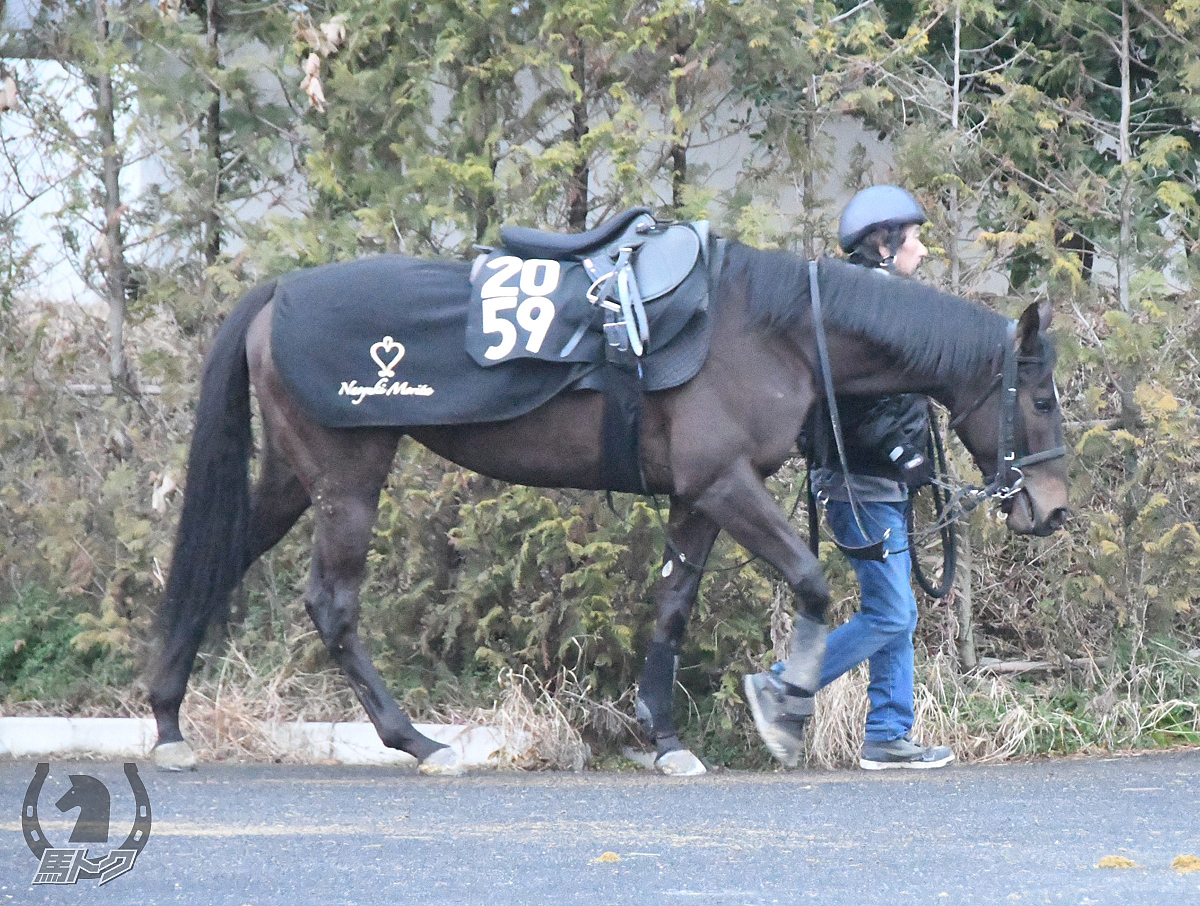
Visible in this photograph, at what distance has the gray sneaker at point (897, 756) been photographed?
596 cm

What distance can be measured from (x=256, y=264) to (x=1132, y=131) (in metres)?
4.48

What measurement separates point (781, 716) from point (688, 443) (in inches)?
39.4

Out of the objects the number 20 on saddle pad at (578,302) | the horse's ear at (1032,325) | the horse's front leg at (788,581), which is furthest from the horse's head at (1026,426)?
the number 20 on saddle pad at (578,302)

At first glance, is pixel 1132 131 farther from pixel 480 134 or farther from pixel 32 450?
pixel 32 450

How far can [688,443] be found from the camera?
5309 millimetres

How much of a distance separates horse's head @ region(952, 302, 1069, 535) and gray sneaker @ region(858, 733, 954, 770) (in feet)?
3.35

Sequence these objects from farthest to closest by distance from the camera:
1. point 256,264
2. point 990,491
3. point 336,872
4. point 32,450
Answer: point 32,450, point 256,264, point 990,491, point 336,872

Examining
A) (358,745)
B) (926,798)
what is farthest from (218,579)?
(926,798)

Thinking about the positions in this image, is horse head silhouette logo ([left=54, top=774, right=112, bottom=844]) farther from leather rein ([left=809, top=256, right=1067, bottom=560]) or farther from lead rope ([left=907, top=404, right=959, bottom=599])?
lead rope ([left=907, top=404, right=959, bottom=599])

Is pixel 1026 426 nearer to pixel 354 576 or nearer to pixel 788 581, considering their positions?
pixel 788 581

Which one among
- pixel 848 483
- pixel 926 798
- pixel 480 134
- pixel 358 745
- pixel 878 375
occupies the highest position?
pixel 480 134

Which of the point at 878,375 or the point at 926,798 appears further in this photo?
the point at 878,375

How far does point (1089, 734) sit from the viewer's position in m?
6.43

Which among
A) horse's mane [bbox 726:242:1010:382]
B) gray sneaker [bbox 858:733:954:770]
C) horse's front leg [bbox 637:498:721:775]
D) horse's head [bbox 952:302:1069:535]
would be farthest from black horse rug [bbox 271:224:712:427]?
gray sneaker [bbox 858:733:954:770]
